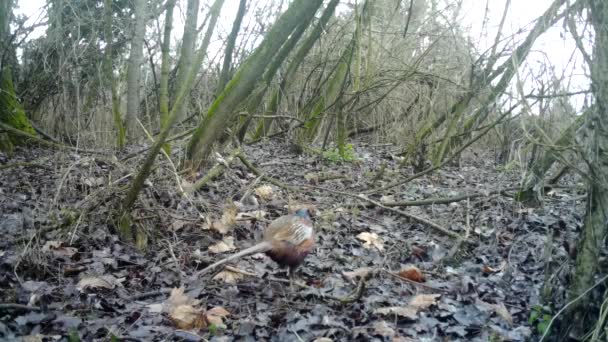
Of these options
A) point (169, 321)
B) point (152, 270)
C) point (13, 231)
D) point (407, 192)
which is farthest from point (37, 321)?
point (407, 192)

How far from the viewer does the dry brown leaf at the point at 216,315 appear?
3562mm

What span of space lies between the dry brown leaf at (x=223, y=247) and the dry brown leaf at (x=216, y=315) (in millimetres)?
1134

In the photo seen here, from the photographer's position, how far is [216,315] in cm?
363

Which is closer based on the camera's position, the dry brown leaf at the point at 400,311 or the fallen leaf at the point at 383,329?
the fallen leaf at the point at 383,329

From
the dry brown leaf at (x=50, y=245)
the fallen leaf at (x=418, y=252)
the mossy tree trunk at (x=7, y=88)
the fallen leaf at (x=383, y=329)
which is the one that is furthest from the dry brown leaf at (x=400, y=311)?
the mossy tree trunk at (x=7, y=88)

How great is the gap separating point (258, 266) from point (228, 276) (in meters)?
0.43

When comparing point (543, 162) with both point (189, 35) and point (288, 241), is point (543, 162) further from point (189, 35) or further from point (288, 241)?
point (189, 35)

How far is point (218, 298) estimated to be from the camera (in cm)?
398

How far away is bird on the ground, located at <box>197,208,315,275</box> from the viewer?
412 cm

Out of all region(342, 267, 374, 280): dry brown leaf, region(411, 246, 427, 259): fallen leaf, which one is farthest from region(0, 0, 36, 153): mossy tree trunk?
region(411, 246, 427, 259): fallen leaf

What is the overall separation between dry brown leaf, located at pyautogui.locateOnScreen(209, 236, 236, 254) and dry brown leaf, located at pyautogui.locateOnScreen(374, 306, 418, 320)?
1756 mm

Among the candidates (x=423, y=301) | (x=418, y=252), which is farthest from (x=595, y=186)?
(x=418, y=252)

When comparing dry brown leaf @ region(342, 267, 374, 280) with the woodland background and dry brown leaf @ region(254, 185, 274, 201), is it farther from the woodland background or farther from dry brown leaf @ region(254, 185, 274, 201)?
dry brown leaf @ region(254, 185, 274, 201)

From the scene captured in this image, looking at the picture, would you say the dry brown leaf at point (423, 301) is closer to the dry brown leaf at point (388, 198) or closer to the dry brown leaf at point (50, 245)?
the dry brown leaf at point (388, 198)
